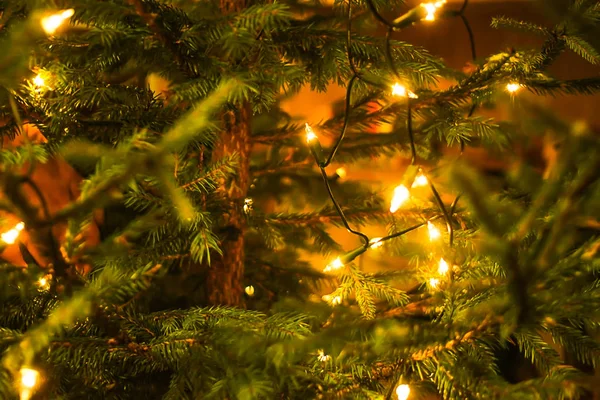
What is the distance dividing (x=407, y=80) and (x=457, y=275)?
307 mm

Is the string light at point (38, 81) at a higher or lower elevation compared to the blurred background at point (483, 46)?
lower

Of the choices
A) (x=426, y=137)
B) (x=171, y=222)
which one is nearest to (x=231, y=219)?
(x=171, y=222)

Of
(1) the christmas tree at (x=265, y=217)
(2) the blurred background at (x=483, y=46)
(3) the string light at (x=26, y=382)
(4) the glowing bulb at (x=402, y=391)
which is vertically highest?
(2) the blurred background at (x=483, y=46)

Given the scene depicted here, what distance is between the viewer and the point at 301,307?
23.0 inches

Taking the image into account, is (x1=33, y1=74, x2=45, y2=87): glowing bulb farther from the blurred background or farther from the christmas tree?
the blurred background

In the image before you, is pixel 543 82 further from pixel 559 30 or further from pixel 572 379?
pixel 572 379

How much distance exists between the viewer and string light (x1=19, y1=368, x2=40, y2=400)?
48cm

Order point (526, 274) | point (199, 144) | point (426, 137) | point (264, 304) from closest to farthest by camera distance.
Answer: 1. point (526, 274)
2. point (199, 144)
3. point (426, 137)
4. point (264, 304)

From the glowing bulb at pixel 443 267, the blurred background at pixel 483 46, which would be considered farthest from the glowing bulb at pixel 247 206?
the blurred background at pixel 483 46

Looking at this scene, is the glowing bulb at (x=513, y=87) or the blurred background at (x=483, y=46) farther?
the blurred background at (x=483, y=46)

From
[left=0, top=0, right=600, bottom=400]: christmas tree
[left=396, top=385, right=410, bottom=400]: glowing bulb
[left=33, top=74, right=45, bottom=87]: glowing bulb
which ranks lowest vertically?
[left=396, top=385, right=410, bottom=400]: glowing bulb

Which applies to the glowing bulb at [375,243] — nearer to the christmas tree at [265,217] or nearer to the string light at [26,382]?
the christmas tree at [265,217]

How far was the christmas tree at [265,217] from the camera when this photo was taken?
357 mm

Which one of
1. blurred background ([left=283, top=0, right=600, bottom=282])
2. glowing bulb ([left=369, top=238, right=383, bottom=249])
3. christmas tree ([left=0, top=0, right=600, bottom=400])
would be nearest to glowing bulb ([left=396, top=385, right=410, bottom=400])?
christmas tree ([left=0, top=0, right=600, bottom=400])
